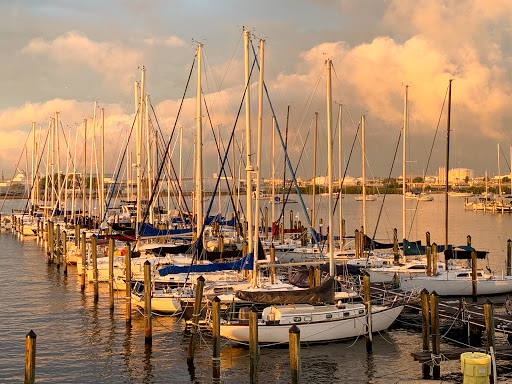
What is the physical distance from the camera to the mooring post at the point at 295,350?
61.6 ft

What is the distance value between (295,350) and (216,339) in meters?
4.07

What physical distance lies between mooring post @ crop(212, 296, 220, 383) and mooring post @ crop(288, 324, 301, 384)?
364 cm

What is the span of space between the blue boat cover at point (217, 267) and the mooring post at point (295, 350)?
34.9 feet

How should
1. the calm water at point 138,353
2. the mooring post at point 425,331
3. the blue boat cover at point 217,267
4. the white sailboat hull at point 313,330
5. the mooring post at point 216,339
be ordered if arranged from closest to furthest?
the mooring post at point 216,339 → the mooring post at point 425,331 → the calm water at point 138,353 → the white sailboat hull at point 313,330 → the blue boat cover at point 217,267

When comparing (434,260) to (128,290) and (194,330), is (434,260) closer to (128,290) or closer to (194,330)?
(128,290)

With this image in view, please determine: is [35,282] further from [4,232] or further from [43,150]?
[4,232]

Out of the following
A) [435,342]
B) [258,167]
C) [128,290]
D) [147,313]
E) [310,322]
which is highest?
[258,167]

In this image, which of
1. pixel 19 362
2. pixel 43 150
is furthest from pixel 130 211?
pixel 19 362

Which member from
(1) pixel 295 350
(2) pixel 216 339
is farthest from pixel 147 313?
(1) pixel 295 350

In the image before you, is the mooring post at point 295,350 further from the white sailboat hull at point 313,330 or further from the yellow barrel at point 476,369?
the white sailboat hull at point 313,330

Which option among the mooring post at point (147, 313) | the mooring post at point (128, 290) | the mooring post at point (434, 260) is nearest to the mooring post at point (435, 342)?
the mooring post at point (147, 313)

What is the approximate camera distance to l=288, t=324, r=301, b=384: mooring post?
18.8m

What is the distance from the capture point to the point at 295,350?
18906 mm

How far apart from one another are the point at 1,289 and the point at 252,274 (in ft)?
63.8
